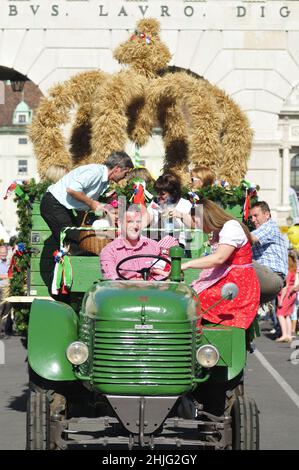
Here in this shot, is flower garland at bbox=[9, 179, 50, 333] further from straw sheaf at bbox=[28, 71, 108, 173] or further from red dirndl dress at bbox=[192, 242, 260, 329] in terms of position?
red dirndl dress at bbox=[192, 242, 260, 329]

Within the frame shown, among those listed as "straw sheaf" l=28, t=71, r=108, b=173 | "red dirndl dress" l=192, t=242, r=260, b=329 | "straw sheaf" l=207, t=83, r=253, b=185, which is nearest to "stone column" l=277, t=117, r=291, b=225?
"straw sheaf" l=207, t=83, r=253, b=185

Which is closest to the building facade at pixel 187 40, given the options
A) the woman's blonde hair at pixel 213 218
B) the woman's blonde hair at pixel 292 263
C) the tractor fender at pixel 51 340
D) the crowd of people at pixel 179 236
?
the woman's blonde hair at pixel 292 263

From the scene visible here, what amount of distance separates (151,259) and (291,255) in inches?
665

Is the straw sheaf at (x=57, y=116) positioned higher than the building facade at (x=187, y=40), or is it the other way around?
the building facade at (x=187, y=40)

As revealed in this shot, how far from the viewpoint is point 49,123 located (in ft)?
55.5

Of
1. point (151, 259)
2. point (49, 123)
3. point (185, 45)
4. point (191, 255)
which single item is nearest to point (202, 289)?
point (151, 259)

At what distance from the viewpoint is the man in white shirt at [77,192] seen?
13.5 meters

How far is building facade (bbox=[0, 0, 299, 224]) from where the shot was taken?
2983cm

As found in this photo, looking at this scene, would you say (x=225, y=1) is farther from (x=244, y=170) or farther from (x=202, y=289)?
(x=202, y=289)

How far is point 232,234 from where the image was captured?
1066 centimetres

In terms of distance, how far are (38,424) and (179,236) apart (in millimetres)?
4157

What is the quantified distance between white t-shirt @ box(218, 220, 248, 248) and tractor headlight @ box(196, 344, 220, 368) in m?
1.18

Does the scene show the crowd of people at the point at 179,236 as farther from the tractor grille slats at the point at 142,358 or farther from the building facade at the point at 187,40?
the building facade at the point at 187,40

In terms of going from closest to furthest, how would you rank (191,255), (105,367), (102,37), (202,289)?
(105,367) → (202,289) → (191,255) → (102,37)
